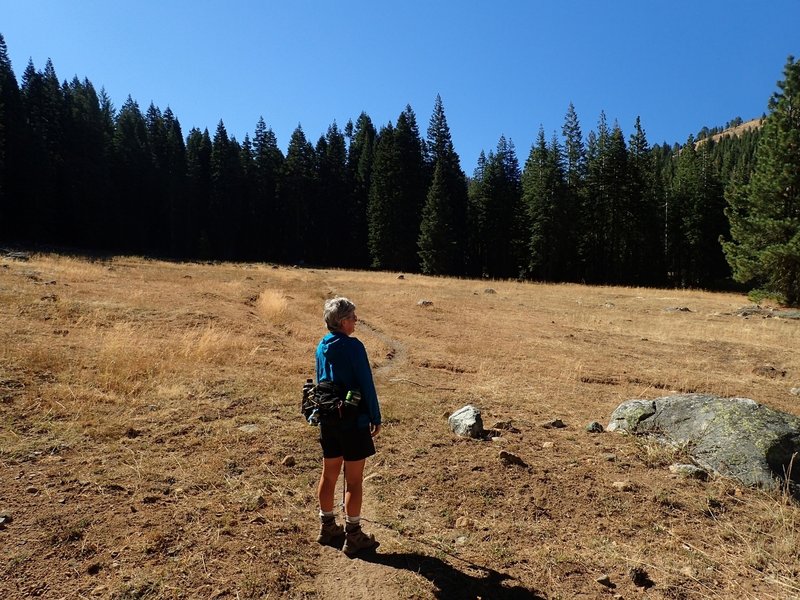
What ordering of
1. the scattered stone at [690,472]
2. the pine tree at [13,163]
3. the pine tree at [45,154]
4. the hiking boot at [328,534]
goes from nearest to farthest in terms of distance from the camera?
the hiking boot at [328,534]
the scattered stone at [690,472]
the pine tree at [13,163]
the pine tree at [45,154]

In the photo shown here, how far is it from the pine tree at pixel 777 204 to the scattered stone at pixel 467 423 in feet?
94.2

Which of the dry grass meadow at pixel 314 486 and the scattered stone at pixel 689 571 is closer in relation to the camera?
the dry grass meadow at pixel 314 486

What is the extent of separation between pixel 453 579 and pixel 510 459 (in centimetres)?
229

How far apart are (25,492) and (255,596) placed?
2843mm

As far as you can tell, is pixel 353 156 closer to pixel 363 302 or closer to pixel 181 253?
pixel 181 253

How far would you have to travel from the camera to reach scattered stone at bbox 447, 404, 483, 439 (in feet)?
22.0

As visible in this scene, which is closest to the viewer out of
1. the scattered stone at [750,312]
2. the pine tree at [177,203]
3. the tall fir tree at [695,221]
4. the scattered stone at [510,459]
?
the scattered stone at [510,459]

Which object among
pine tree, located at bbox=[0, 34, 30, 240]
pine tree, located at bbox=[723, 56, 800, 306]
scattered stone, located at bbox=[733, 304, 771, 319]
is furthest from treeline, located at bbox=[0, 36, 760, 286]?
scattered stone, located at bbox=[733, 304, 771, 319]

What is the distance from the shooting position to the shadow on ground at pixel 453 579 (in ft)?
12.0

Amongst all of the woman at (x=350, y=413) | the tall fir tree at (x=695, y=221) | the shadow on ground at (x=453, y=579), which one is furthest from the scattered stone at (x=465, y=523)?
the tall fir tree at (x=695, y=221)

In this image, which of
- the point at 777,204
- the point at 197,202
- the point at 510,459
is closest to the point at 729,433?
the point at 510,459

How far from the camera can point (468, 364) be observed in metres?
11.9

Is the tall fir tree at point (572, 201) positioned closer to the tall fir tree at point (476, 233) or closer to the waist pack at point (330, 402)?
the tall fir tree at point (476, 233)

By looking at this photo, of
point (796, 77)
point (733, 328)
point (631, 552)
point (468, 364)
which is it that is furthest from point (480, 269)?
point (631, 552)
